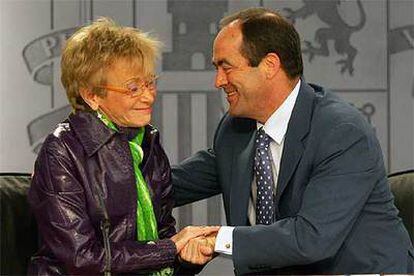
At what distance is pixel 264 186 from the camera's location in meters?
2.26

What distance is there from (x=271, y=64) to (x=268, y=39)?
7cm

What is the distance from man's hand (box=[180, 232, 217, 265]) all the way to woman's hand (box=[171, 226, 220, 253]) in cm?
1

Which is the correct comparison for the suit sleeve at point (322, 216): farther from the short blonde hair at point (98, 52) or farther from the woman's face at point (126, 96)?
the short blonde hair at point (98, 52)

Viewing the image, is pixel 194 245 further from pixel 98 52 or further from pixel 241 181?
pixel 98 52

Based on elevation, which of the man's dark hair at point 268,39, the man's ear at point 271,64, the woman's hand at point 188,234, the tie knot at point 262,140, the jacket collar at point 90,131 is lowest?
the woman's hand at point 188,234

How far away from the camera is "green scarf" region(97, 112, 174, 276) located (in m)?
2.05

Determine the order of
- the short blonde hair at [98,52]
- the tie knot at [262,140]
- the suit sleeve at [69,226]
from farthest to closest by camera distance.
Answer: the tie knot at [262,140] < the short blonde hair at [98,52] < the suit sleeve at [69,226]

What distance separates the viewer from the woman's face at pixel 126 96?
2049 mm

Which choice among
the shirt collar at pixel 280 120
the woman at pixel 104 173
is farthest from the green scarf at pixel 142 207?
the shirt collar at pixel 280 120

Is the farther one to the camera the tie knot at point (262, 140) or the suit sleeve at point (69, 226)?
the tie knot at point (262, 140)

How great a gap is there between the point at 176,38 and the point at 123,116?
1529 mm

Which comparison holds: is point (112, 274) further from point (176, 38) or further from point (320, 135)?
Result: point (176, 38)

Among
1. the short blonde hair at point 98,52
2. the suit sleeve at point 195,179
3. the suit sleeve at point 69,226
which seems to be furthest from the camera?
the suit sleeve at point 195,179

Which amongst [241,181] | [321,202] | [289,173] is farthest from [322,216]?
[241,181]
